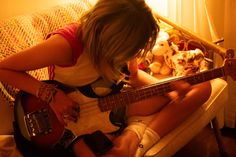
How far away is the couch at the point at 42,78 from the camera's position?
39.4 inches

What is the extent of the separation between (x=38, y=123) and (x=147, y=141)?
0.35 meters

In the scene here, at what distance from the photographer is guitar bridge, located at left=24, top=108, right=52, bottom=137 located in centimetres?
97

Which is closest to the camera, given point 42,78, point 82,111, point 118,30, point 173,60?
point 118,30

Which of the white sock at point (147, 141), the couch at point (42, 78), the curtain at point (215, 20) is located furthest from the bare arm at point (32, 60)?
the curtain at point (215, 20)

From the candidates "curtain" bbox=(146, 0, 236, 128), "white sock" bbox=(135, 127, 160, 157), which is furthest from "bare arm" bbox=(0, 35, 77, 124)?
"curtain" bbox=(146, 0, 236, 128)

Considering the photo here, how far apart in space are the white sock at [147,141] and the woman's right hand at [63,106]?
233 mm

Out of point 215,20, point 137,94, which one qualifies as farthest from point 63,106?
point 215,20

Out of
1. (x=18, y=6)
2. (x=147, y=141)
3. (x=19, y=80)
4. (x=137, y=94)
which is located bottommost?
(x=147, y=141)

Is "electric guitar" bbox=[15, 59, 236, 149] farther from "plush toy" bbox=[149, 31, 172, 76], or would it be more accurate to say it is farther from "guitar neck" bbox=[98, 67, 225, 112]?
"plush toy" bbox=[149, 31, 172, 76]

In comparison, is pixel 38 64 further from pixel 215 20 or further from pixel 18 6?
pixel 215 20

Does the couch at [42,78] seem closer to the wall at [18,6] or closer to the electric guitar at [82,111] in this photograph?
the electric guitar at [82,111]

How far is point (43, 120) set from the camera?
98 cm

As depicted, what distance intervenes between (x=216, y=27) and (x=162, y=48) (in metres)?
Answer: 0.30

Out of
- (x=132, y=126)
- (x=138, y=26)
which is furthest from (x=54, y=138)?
(x=138, y=26)
